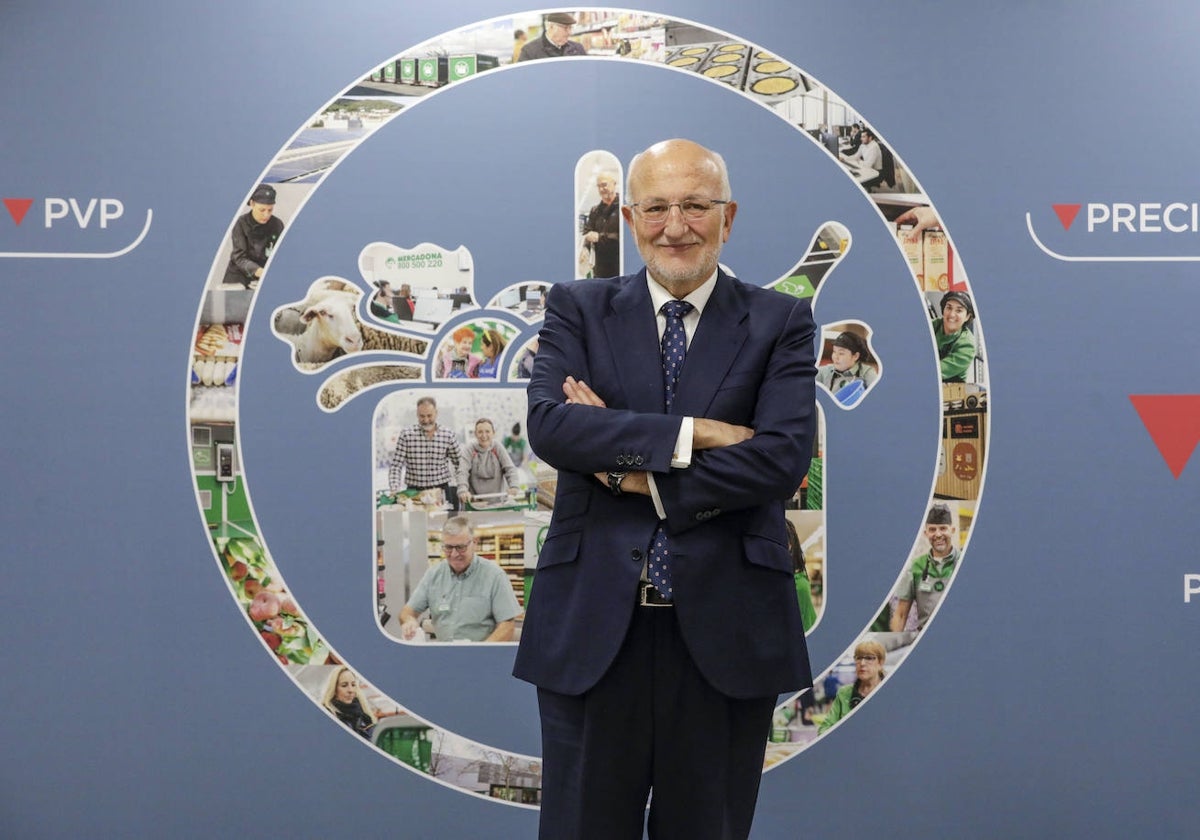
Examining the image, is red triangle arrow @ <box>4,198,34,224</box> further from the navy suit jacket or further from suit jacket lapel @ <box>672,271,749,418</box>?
suit jacket lapel @ <box>672,271,749,418</box>

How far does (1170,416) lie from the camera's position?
9.43 feet

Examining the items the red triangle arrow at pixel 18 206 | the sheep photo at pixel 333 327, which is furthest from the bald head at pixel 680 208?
the red triangle arrow at pixel 18 206

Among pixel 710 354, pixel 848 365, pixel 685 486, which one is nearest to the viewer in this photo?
pixel 685 486

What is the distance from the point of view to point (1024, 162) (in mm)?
2852

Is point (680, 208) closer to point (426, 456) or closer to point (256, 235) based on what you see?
point (426, 456)

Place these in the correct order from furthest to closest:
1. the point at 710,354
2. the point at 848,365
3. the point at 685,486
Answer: the point at 848,365 → the point at 710,354 → the point at 685,486

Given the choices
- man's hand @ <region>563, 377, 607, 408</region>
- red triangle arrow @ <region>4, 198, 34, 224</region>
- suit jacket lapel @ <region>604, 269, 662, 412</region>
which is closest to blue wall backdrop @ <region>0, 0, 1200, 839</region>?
red triangle arrow @ <region>4, 198, 34, 224</region>

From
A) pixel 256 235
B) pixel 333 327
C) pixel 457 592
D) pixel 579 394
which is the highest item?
pixel 256 235

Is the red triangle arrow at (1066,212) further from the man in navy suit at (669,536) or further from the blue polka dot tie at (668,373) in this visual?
the blue polka dot tie at (668,373)

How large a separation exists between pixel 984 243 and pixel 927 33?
0.59 metres

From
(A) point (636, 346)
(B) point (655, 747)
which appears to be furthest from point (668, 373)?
(B) point (655, 747)

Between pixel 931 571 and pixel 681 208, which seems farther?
pixel 931 571

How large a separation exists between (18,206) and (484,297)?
4.29ft

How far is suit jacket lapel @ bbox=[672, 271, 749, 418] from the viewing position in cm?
208
